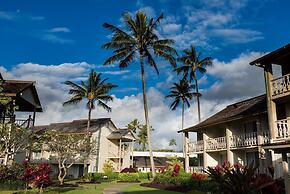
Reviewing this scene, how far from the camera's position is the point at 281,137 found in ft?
55.6

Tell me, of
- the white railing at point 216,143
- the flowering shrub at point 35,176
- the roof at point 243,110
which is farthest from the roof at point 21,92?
the white railing at point 216,143

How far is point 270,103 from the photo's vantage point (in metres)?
18.2

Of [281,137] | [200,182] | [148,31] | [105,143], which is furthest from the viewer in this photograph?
[105,143]

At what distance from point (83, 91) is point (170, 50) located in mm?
16767

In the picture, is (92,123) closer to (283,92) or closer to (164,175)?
(164,175)

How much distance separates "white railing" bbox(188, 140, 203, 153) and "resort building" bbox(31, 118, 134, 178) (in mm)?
18249

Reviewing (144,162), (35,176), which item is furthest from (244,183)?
(144,162)

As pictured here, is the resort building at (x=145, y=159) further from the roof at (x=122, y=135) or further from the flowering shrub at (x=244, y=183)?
the flowering shrub at (x=244, y=183)

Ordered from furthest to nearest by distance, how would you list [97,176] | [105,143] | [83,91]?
[105,143]
[83,91]
[97,176]

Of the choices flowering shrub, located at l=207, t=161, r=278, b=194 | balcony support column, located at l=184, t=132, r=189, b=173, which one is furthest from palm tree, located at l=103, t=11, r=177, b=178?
flowering shrub, located at l=207, t=161, r=278, b=194

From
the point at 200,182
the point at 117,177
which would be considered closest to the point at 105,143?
the point at 117,177

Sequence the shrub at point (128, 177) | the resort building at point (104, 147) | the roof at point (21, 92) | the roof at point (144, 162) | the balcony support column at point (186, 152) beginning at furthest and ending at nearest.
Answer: the roof at point (144, 162) < the resort building at point (104, 147) < the shrub at point (128, 177) < the balcony support column at point (186, 152) < the roof at point (21, 92)

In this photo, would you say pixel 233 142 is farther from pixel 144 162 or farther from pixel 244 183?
pixel 144 162

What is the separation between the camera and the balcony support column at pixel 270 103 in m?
17.6
